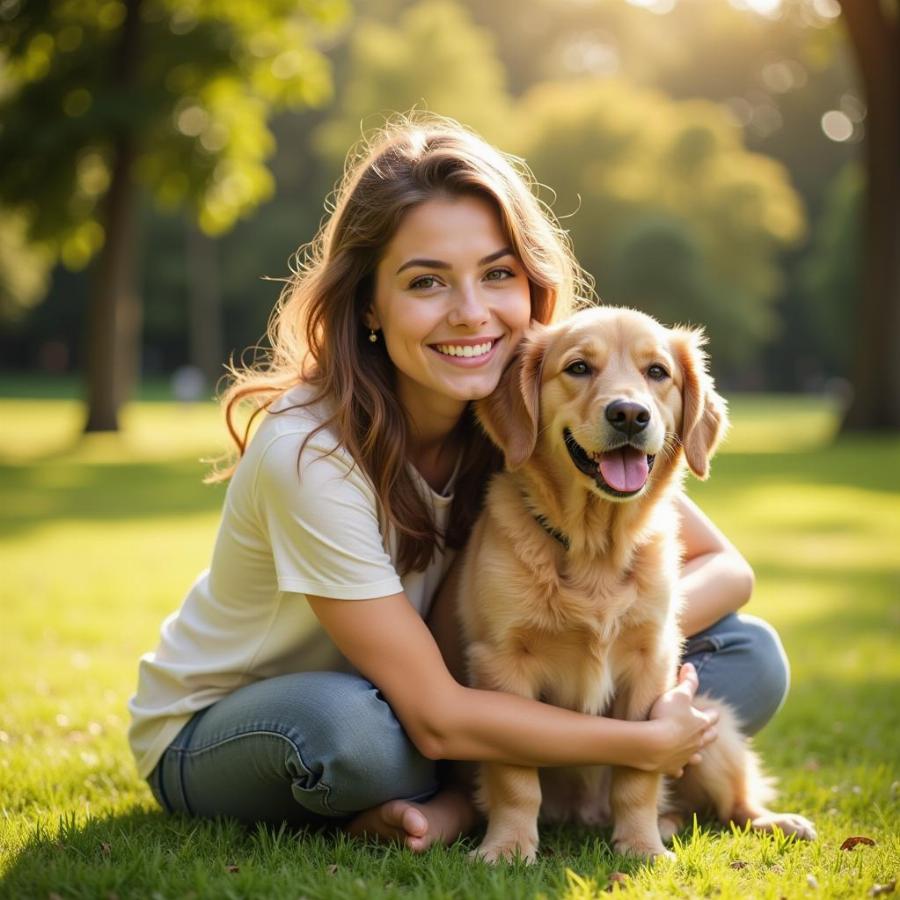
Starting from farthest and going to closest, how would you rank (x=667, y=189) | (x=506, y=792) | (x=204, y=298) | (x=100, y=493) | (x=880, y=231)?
(x=204, y=298), (x=667, y=189), (x=880, y=231), (x=100, y=493), (x=506, y=792)

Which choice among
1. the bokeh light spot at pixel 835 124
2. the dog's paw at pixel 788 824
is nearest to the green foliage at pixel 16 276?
the bokeh light spot at pixel 835 124

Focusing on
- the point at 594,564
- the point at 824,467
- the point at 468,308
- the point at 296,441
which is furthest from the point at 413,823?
the point at 824,467

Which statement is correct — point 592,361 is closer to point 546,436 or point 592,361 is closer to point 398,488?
point 546,436

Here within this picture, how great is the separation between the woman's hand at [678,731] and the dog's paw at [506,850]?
37 cm

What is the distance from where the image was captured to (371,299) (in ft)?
10.6

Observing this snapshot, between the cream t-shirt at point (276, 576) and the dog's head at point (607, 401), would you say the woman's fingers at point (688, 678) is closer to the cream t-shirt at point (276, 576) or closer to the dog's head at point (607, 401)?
the dog's head at point (607, 401)

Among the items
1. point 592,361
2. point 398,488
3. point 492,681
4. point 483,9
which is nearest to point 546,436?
point 592,361

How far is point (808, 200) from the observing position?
47.2m

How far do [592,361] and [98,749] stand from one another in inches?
88.0

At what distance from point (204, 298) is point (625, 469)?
131ft

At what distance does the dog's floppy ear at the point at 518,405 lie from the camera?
3121 mm

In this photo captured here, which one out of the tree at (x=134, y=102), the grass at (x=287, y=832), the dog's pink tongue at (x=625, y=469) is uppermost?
the tree at (x=134, y=102)

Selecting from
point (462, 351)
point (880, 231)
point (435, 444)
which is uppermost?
point (880, 231)

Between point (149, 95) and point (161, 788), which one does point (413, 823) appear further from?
point (149, 95)
